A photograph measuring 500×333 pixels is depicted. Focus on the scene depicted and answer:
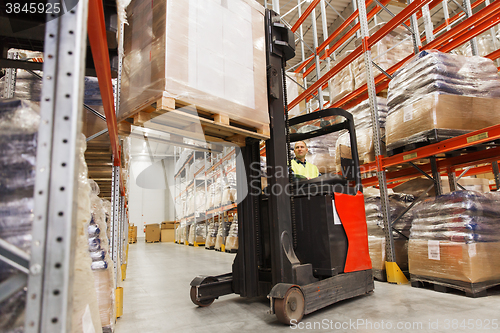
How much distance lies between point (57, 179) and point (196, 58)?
1618 mm

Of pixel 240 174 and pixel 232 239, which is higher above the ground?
pixel 240 174

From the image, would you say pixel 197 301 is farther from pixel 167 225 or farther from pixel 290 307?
pixel 167 225

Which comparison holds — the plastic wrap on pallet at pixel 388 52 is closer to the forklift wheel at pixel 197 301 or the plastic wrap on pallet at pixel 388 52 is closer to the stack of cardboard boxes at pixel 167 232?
the forklift wheel at pixel 197 301

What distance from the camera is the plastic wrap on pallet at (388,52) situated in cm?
514

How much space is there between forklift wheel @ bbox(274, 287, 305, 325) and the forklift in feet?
0.55

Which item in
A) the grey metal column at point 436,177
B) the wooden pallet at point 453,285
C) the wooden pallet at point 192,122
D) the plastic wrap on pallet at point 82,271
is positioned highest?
the wooden pallet at point 192,122

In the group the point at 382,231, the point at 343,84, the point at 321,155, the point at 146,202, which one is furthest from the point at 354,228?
the point at 146,202

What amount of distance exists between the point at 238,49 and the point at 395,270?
3.28 m

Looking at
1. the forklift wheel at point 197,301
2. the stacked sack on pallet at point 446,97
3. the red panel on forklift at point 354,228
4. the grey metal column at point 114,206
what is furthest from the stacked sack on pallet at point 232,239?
the grey metal column at point 114,206

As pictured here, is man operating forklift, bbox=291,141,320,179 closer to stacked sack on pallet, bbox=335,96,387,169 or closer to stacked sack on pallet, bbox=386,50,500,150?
stacked sack on pallet, bbox=335,96,387,169

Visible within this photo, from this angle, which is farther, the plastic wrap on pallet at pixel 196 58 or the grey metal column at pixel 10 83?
the grey metal column at pixel 10 83

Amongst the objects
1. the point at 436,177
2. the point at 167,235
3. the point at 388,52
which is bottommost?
the point at 167,235

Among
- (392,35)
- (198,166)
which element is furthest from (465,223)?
(198,166)

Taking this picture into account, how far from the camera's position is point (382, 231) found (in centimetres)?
441
